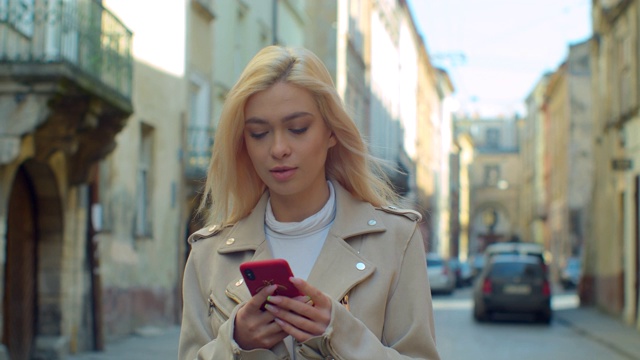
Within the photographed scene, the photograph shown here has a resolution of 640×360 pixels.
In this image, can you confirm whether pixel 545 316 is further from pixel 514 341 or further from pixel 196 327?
pixel 196 327

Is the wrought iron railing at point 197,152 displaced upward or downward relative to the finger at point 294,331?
upward

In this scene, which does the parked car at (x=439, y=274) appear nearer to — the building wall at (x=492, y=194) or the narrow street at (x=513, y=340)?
the narrow street at (x=513, y=340)

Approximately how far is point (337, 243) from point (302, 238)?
0.47 ft

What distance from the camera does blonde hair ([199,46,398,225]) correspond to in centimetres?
299

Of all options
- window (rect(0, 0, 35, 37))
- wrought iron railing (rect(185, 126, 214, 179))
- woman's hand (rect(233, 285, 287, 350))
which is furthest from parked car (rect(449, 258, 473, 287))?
woman's hand (rect(233, 285, 287, 350))

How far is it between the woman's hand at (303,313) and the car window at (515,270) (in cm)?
2505

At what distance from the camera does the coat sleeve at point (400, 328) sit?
277 cm

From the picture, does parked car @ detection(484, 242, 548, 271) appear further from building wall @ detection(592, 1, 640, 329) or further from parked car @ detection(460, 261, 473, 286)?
parked car @ detection(460, 261, 473, 286)

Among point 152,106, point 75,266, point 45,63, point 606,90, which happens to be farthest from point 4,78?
point 606,90

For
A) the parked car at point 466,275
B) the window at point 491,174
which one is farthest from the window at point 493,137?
the parked car at point 466,275

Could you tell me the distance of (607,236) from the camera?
1195 inches

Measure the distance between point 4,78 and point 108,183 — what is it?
5282 millimetres

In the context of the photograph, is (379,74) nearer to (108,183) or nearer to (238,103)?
(108,183)

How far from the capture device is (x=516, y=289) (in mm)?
27172
